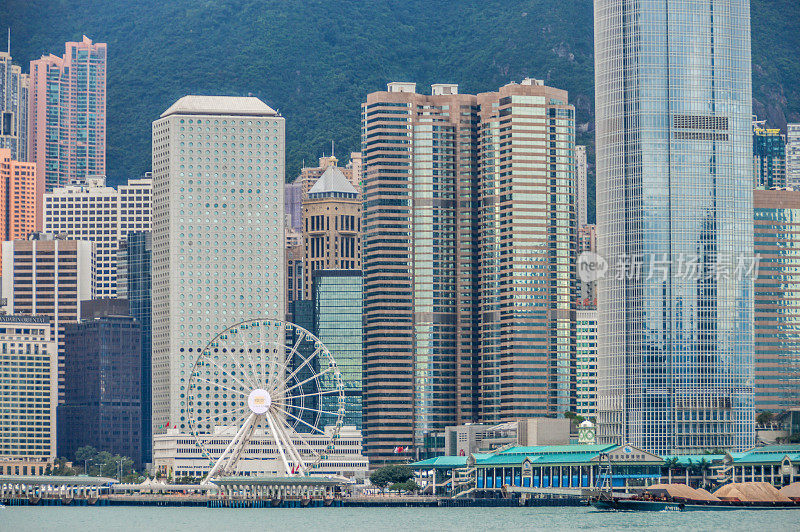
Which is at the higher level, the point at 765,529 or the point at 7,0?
the point at 7,0

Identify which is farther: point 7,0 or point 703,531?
point 703,531

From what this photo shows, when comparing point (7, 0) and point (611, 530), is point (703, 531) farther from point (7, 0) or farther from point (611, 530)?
point (7, 0)

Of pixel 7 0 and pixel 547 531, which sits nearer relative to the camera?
pixel 7 0

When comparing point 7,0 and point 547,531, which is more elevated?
point 7,0

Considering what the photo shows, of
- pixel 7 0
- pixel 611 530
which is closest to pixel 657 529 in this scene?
pixel 611 530

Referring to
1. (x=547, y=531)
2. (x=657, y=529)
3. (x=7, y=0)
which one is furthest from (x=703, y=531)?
(x=7, y=0)

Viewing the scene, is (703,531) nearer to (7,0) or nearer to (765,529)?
(765,529)

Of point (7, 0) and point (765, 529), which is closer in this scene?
point (7, 0)
